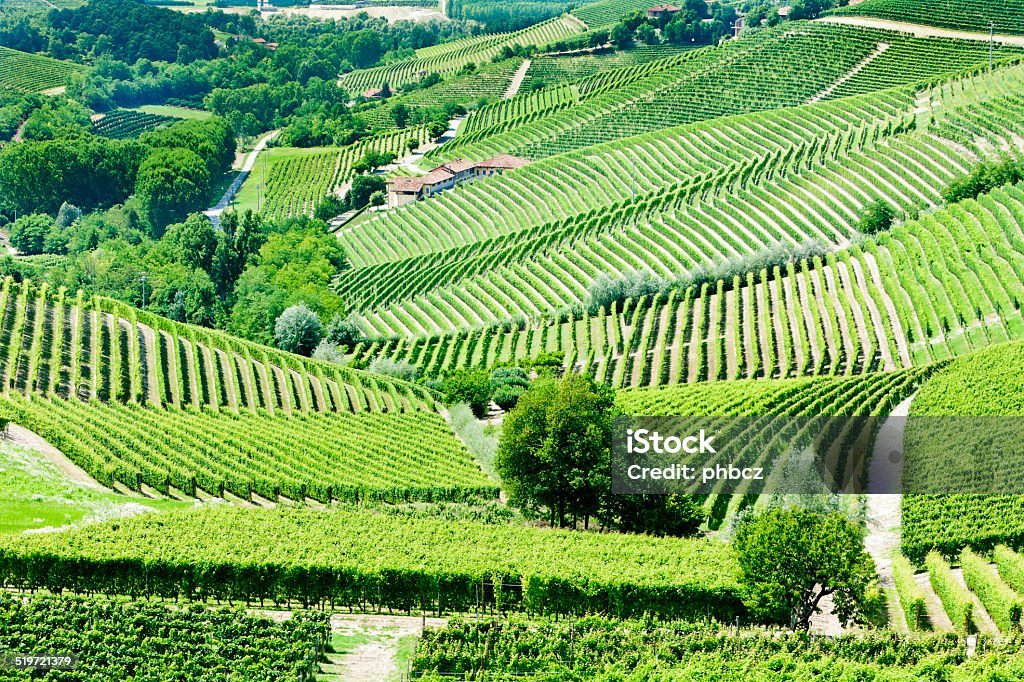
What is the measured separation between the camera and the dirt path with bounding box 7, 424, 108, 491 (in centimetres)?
4900

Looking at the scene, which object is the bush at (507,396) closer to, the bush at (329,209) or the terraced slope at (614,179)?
the terraced slope at (614,179)

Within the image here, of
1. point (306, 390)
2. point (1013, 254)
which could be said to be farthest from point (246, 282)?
point (1013, 254)

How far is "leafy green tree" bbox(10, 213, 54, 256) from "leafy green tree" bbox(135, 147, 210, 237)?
11186mm

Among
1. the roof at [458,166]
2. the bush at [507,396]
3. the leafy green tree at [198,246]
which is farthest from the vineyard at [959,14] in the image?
the bush at [507,396]

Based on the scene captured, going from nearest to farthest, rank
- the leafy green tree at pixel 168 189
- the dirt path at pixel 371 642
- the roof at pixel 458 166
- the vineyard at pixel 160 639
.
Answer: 1. the vineyard at pixel 160 639
2. the dirt path at pixel 371 642
3. the roof at pixel 458 166
4. the leafy green tree at pixel 168 189

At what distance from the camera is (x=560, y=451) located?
155 ft

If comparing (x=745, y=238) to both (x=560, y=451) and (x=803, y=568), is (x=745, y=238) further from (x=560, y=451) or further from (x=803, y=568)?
(x=803, y=568)

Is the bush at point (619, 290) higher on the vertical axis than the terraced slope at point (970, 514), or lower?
higher

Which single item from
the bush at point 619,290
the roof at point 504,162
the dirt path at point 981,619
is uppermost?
the roof at point 504,162

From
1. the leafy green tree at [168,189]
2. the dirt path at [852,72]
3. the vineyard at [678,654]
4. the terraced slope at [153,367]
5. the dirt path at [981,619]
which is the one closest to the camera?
the vineyard at [678,654]

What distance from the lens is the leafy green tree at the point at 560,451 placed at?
154ft

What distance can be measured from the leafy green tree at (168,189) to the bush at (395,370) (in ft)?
257

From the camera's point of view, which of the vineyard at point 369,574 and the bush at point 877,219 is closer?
the vineyard at point 369,574

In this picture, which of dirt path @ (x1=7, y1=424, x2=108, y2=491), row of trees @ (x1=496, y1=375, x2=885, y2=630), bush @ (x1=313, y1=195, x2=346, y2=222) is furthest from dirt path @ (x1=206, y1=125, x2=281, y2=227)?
row of trees @ (x1=496, y1=375, x2=885, y2=630)
